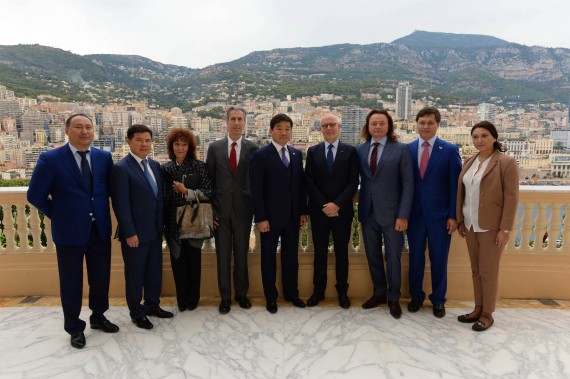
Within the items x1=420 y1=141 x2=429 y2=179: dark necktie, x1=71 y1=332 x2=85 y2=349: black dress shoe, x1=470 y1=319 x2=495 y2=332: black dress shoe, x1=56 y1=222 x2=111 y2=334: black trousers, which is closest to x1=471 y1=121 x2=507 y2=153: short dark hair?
x1=420 y1=141 x2=429 y2=179: dark necktie

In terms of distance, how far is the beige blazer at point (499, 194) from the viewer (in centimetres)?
254

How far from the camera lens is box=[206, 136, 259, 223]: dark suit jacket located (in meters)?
2.93

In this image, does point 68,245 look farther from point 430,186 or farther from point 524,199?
point 524,199

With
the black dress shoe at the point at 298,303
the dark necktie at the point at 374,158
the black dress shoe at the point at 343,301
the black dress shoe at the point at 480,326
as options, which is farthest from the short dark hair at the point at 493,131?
the black dress shoe at the point at 298,303

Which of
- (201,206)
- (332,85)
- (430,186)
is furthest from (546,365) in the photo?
(332,85)

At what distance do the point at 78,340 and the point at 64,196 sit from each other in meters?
1.00

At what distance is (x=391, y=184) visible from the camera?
283 centimetres

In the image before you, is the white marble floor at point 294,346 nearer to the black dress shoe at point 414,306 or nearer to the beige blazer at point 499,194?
the black dress shoe at point 414,306

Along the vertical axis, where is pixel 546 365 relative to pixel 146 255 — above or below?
below

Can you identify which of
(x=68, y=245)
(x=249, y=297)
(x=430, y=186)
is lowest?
(x=249, y=297)

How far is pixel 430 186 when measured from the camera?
2.80 m

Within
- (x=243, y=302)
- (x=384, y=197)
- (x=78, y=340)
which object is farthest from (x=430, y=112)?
(x=78, y=340)

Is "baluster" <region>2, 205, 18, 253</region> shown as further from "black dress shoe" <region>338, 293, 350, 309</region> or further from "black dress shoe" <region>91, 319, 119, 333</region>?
"black dress shoe" <region>338, 293, 350, 309</region>

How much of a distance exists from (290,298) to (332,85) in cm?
1257
